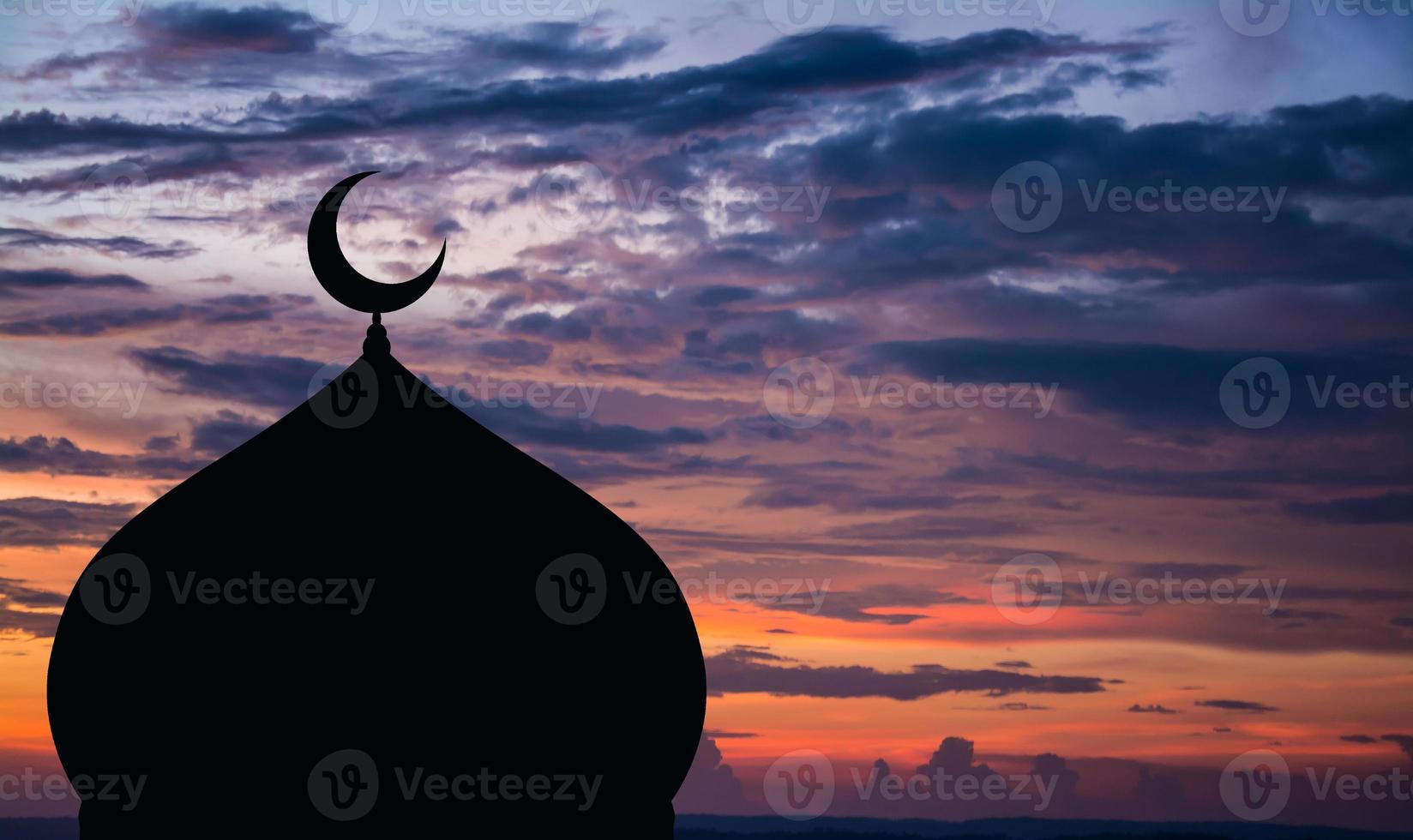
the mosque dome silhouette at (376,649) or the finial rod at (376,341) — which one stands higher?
the finial rod at (376,341)

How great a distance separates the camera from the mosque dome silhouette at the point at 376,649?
1436 cm

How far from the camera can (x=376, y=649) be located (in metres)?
14.5

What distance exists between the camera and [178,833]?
47.4 feet

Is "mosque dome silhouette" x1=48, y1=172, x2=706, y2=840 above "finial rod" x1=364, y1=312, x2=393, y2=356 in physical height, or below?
below

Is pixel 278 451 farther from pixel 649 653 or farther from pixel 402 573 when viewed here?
pixel 649 653

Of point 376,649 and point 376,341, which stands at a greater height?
point 376,341

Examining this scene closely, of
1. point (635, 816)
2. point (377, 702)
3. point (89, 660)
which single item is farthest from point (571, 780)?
point (89, 660)

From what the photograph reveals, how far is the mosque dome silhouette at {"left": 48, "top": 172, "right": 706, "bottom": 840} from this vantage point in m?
14.4

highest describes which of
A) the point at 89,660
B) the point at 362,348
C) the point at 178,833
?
the point at 362,348

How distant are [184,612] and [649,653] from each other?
3763 millimetres

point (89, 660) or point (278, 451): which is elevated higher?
point (278, 451)

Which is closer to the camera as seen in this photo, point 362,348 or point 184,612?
point 184,612

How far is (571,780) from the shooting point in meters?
15.0

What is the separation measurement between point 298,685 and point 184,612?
1.20 meters
